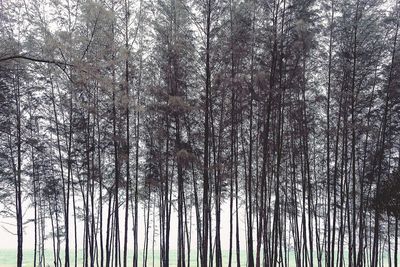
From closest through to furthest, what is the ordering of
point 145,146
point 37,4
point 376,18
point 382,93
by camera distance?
point 37,4, point 376,18, point 382,93, point 145,146

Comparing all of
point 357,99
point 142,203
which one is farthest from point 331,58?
point 142,203

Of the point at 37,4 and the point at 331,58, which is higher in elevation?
the point at 37,4

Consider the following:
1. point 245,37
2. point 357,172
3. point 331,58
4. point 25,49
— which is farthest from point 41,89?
point 357,172

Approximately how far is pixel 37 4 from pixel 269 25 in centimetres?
441

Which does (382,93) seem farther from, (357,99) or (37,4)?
(37,4)

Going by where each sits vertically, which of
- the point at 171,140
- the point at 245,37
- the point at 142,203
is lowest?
the point at 142,203

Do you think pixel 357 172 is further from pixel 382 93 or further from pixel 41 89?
pixel 41 89

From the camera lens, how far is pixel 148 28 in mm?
8898

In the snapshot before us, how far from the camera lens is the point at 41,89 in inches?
370

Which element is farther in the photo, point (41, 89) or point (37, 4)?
point (41, 89)

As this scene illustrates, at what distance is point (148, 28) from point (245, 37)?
2.19 m

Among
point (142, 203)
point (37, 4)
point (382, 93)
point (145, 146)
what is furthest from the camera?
point (142, 203)

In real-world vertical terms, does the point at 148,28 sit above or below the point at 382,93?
above

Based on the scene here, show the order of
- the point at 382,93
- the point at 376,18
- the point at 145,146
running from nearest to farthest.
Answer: the point at 376,18 < the point at 382,93 < the point at 145,146
